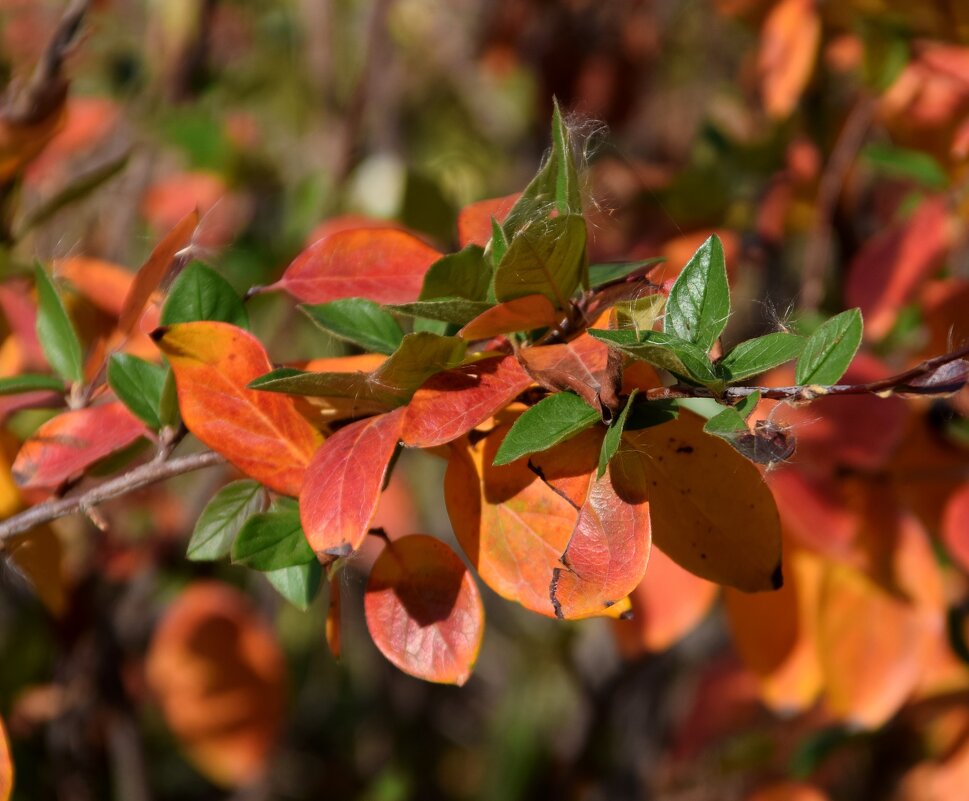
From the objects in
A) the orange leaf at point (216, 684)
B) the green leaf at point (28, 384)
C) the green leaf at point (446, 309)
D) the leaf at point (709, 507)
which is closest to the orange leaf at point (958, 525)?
the leaf at point (709, 507)

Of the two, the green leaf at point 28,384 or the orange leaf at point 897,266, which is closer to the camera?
the green leaf at point 28,384

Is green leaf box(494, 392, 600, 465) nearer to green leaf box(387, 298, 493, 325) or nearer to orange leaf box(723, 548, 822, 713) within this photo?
green leaf box(387, 298, 493, 325)

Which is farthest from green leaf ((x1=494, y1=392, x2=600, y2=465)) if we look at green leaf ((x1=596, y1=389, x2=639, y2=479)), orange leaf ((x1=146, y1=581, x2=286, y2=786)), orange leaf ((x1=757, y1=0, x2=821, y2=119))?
orange leaf ((x1=146, y1=581, x2=286, y2=786))

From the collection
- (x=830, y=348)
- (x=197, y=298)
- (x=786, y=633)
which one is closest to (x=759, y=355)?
(x=830, y=348)

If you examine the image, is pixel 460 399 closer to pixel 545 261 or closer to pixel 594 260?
pixel 545 261

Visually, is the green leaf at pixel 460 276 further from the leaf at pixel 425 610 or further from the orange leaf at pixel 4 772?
the orange leaf at pixel 4 772

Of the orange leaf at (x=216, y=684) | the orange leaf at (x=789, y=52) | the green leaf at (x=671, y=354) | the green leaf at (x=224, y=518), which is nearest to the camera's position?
the green leaf at (x=671, y=354)

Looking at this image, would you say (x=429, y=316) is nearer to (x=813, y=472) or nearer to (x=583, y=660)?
(x=813, y=472)
